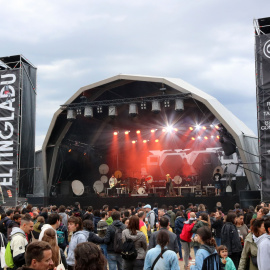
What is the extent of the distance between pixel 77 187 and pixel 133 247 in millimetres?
19160

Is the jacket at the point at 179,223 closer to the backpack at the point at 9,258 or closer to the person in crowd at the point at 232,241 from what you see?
the person in crowd at the point at 232,241

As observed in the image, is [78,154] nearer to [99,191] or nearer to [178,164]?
[99,191]

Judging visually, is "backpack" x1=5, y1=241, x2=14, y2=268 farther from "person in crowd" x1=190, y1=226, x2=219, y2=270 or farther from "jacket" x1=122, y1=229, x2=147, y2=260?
"person in crowd" x1=190, y1=226, x2=219, y2=270

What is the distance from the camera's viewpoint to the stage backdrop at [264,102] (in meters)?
17.3

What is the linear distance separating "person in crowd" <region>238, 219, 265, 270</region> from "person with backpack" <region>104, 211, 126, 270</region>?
2344 millimetres

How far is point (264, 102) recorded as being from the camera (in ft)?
58.1

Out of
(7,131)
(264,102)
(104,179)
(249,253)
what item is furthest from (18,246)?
(104,179)

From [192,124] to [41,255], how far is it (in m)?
22.0

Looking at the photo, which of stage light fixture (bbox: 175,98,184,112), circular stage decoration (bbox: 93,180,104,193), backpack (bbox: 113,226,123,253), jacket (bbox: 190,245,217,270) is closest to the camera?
jacket (bbox: 190,245,217,270)

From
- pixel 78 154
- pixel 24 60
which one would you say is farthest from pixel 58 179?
pixel 24 60

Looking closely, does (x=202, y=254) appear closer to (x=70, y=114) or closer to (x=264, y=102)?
(x=264, y=102)

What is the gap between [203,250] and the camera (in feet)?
15.6

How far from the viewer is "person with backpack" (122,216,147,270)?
21.9ft

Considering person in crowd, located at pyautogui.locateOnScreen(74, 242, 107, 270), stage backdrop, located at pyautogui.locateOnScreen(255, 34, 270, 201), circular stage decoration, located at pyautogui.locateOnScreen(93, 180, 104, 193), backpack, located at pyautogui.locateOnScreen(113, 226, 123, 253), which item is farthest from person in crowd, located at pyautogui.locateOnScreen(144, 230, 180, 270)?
circular stage decoration, located at pyautogui.locateOnScreen(93, 180, 104, 193)
